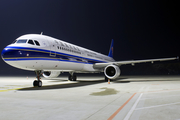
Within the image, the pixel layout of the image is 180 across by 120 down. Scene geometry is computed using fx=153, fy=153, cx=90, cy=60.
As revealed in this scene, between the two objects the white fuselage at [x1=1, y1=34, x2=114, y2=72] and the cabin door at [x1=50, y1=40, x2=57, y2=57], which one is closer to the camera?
the white fuselage at [x1=1, y1=34, x2=114, y2=72]

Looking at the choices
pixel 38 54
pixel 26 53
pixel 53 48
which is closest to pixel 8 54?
pixel 26 53

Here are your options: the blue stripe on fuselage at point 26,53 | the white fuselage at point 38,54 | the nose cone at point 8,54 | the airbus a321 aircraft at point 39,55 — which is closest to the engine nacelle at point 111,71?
the airbus a321 aircraft at point 39,55

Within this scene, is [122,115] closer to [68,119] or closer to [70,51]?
[68,119]

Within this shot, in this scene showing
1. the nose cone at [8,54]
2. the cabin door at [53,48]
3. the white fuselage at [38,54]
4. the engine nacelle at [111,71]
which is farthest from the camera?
the engine nacelle at [111,71]

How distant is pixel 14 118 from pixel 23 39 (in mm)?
7855

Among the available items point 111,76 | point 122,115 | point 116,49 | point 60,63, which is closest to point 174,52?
point 116,49

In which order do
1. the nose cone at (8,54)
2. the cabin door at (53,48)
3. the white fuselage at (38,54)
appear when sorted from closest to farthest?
the nose cone at (8,54) → the white fuselage at (38,54) → the cabin door at (53,48)

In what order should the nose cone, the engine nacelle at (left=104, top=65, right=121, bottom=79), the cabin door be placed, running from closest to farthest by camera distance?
1. the nose cone
2. the cabin door
3. the engine nacelle at (left=104, top=65, right=121, bottom=79)

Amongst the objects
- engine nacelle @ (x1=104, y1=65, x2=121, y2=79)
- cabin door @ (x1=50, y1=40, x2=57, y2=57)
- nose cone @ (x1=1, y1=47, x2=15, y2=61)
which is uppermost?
cabin door @ (x1=50, y1=40, x2=57, y2=57)

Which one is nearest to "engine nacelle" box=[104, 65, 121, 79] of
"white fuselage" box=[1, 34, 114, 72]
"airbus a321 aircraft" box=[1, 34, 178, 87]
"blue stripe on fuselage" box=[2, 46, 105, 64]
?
"airbus a321 aircraft" box=[1, 34, 178, 87]

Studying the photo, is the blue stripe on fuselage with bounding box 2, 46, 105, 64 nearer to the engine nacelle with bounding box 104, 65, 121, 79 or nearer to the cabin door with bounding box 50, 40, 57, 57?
the cabin door with bounding box 50, 40, 57, 57

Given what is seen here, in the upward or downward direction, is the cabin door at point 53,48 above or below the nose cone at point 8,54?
above

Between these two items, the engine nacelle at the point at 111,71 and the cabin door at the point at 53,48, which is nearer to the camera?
the cabin door at the point at 53,48

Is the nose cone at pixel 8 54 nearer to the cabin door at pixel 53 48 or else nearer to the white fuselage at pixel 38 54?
the white fuselage at pixel 38 54
